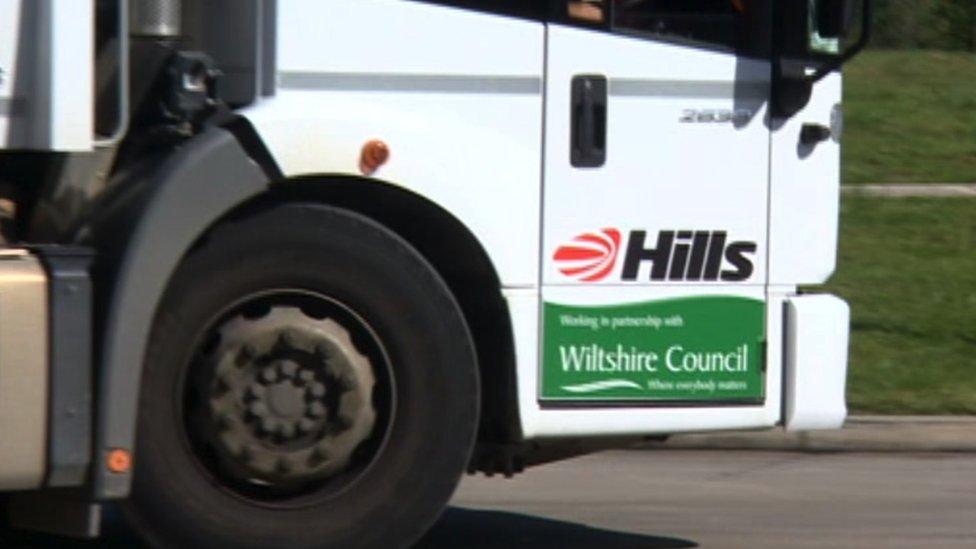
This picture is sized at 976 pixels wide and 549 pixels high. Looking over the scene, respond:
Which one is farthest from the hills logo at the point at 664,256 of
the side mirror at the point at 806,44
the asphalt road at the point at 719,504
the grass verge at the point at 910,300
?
the grass verge at the point at 910,300

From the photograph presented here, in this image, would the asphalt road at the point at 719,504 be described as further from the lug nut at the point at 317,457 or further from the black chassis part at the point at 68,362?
the black chassis part at the point at 68,362

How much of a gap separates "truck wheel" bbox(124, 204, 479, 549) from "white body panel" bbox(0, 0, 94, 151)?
2.01 ft

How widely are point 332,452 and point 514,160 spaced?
42.0 inches

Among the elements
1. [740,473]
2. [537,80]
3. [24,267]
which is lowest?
[740,473]

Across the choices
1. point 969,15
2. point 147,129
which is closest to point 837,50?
point 147,129

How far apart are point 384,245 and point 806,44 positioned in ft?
5.14

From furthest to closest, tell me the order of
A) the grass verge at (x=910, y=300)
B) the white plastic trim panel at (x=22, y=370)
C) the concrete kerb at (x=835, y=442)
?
the grass verge at (x=910, y=300) → the concrete kerb at (x=835, y=442) → the white plastic trim panel at (x=22, y=370)

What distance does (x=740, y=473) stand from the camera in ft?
34.5

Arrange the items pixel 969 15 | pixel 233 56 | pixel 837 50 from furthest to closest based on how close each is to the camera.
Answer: pixel 969 15, pixel 837 50, pixel 233 56

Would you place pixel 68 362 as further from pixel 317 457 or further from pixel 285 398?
pixel 317 457

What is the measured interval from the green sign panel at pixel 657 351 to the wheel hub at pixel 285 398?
2.15 ft

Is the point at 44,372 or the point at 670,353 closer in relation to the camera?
the point at 44,372

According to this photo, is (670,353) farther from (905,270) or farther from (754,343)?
(905,270)

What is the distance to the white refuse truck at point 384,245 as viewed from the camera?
6.94m
